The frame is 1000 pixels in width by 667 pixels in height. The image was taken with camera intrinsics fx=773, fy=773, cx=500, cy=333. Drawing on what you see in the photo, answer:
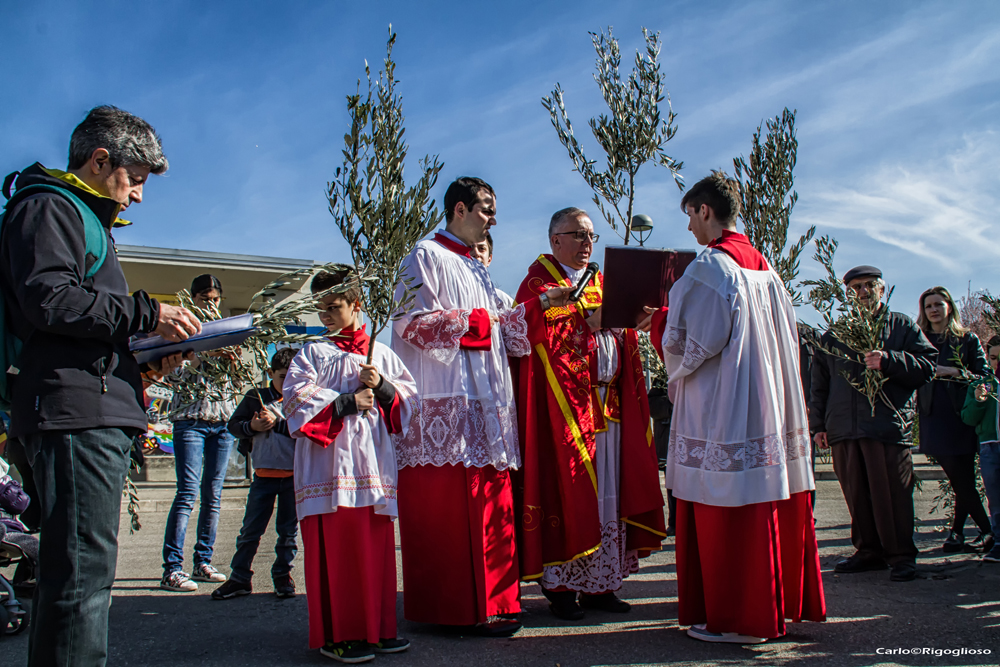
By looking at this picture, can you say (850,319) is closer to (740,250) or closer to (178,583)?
(740,250)

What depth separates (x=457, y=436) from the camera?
4.04 m

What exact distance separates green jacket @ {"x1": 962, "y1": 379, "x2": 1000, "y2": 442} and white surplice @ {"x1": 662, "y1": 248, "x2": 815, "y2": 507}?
9.04ft

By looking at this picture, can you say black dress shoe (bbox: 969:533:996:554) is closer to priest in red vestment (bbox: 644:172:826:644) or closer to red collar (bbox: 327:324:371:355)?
priest in red vestment (bbox: 644:172:826:644)

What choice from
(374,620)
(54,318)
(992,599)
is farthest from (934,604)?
(54,318)

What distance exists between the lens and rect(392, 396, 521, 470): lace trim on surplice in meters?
4.03

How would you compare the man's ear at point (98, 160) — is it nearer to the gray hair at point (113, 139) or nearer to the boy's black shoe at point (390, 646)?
the gray hair at point (113, 139)

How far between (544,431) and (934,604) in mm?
2404

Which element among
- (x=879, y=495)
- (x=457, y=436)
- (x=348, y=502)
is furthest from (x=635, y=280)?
(x=879, y=495)

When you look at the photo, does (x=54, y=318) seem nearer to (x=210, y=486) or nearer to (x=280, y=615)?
(x=280, y=615)

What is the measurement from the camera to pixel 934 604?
14.4ft

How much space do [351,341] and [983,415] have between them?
4.87m

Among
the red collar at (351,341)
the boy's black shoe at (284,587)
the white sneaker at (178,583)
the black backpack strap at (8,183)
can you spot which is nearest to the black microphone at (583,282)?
the red collar at (351,341)

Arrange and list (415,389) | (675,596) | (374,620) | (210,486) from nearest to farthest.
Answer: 1. (374,620)
2. (415,389)
3. (675,596)
4. (210,486)

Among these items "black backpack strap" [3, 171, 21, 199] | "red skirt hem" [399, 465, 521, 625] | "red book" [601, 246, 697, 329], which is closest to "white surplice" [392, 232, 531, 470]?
"red skirt hem" [399, 465, 521, 625]
